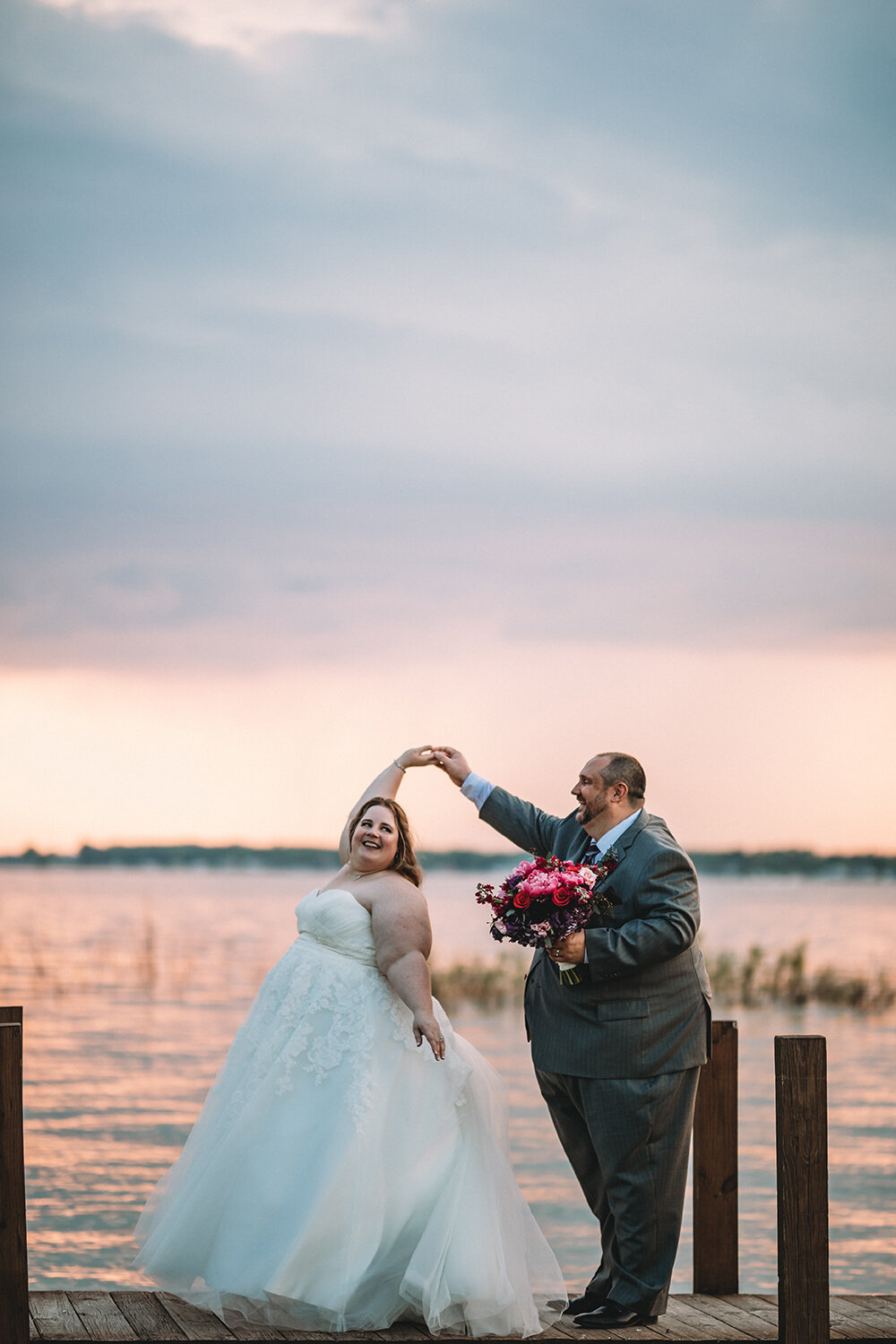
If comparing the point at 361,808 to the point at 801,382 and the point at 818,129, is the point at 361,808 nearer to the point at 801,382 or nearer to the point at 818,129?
the point at 818,129

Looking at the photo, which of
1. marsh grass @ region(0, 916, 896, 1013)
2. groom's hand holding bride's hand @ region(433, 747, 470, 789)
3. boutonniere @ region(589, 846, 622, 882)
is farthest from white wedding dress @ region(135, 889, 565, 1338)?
marsh grass @ region(0, 916, 896, 1013)

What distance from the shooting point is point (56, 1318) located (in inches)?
208

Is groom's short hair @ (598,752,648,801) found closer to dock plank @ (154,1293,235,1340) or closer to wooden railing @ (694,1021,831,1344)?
wooden railing @ (694,1021,831,1344)

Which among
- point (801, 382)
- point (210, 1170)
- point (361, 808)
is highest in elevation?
point (801, 382)

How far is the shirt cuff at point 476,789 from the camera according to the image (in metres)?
6.41

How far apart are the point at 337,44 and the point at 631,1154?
21.2m

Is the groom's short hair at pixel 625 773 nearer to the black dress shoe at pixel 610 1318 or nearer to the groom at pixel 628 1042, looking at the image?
the groom at pixel 628 1042

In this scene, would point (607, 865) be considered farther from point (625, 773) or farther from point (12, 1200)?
point (12, 1200)

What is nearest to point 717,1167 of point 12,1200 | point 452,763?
point 452,763

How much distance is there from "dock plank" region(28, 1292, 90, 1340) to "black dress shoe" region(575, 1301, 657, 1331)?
5.68ft

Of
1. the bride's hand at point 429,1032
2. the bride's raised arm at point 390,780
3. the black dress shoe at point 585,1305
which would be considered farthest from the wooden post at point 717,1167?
the bride's raised arm at point 390,780

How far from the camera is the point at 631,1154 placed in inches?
211

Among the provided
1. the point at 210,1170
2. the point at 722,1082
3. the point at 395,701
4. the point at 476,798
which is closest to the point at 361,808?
the point at 476,798

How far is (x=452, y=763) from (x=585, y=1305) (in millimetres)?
2202
